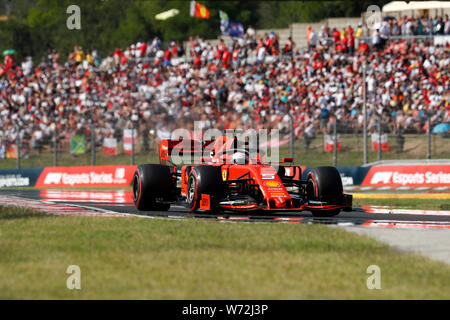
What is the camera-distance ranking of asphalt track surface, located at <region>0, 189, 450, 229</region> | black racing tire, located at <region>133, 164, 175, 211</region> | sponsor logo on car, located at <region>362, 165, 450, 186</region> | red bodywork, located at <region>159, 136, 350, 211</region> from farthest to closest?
sponsor logo on car, located at <region>362, 165, 450, 186</region>
black racing tire, located at <region>133, 164, 175, 211</region>
red bodywork, located at <region>159, 136, 350, 211</region>
asphalt track surface, located at <region>0, 189, 450, 229</region>

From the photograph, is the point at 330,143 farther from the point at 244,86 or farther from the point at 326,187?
the point at 326,187

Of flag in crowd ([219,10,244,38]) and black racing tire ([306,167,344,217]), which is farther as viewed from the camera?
flag in crowd ([219,10,244,38])

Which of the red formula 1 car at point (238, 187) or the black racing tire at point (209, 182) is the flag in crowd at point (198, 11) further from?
the black racing tire at point (209, 182)

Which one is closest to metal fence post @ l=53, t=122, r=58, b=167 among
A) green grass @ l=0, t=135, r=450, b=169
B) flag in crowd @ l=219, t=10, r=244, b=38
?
green grass @ l=0, t=135, r=450, b=169

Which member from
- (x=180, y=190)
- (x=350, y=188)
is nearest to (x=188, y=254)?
(x=180, y=190)

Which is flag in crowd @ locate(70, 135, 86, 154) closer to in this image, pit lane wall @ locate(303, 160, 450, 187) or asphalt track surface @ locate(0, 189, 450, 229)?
pit lane wall @ locate(303, 160, 450, 187)

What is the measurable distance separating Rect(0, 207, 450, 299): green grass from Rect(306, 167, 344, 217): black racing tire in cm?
203

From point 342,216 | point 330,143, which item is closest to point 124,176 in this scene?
point 330,143

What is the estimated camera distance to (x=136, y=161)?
25656 mm

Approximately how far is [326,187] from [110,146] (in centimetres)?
1482

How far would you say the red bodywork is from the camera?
11.8m

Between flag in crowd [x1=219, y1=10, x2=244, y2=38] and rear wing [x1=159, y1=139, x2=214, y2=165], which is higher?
flag in crowd [x1=219, y1=10, x2=244, y2=38]

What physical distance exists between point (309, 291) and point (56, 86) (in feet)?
101
